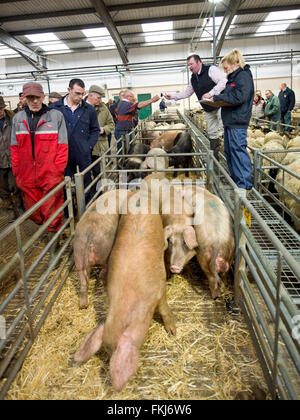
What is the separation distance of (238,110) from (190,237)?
1.89 meters

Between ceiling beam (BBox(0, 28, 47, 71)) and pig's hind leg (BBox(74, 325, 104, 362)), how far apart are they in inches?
781

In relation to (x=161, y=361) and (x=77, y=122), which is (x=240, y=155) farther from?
(x=161, y=361)

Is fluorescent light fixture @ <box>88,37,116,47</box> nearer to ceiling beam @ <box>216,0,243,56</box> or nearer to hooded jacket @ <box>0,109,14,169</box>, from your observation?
ceiling beam @ <box>216,0,243,56</box>

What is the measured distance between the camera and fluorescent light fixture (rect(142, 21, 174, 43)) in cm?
1948

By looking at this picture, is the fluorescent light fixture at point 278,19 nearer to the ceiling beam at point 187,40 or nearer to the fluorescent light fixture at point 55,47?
the ceiling beam at point 187,40

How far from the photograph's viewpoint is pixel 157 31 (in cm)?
2056

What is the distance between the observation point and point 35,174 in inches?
150

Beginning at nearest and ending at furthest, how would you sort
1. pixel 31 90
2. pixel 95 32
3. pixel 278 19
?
pixel 31 90, pixel 95 32, pixel 278 19

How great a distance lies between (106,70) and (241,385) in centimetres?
2313

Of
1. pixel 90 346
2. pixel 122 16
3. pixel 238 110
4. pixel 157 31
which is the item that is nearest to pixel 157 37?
pixel 157 31

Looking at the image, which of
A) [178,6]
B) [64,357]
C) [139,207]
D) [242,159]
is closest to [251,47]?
[178,6]

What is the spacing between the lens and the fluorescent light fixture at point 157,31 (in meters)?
19.5

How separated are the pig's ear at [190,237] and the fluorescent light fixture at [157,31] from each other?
19.2 metres
